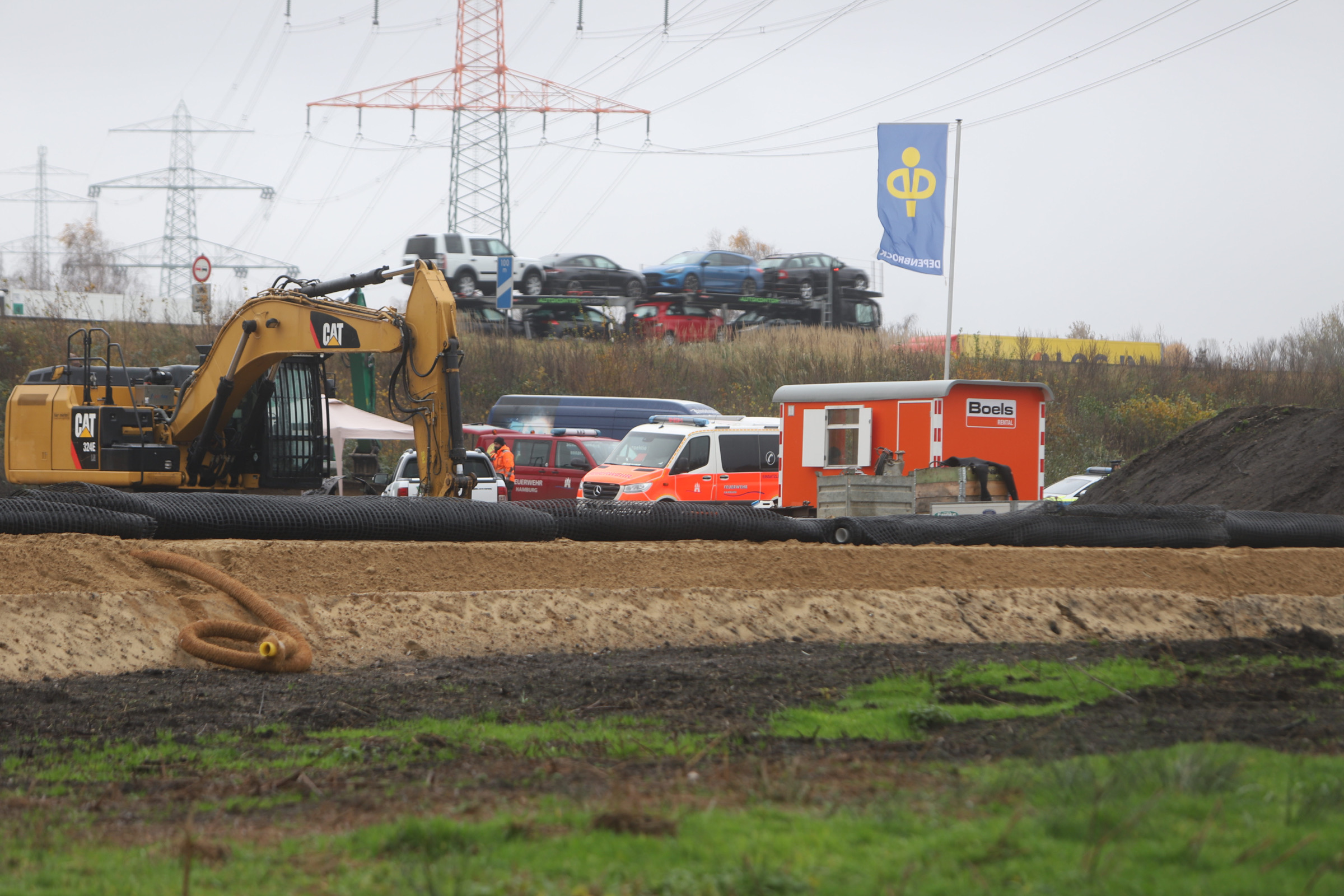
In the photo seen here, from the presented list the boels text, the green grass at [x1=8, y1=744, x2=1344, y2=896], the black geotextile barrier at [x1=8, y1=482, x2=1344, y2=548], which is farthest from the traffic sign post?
the green grass at [x1=8, y1=744, x2=1344, y2=896]

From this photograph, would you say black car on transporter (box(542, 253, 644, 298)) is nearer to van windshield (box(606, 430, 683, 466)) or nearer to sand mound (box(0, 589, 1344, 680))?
van windshield (box(606, 430, 683, 466))

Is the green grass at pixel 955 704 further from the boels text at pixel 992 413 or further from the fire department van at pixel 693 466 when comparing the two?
the fire department van at pixel 693 466

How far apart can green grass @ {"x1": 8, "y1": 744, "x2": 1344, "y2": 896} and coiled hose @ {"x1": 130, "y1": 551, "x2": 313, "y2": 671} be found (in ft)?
13.1

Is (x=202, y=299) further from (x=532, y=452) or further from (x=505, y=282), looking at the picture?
(x=532, y=452)

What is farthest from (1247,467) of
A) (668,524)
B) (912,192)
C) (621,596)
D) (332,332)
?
(332,332)

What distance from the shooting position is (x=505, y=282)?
120 feet

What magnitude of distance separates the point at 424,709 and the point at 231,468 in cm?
936

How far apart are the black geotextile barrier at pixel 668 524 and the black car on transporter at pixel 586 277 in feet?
88.0

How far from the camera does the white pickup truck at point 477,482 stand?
20453 mm

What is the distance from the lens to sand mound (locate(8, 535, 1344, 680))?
346 inches

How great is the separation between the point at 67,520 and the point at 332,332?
483cm

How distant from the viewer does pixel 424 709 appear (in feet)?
22.9

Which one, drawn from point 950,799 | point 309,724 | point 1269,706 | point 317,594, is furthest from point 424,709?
point 1269,706

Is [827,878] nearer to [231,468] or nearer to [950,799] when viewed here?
[950,799]
